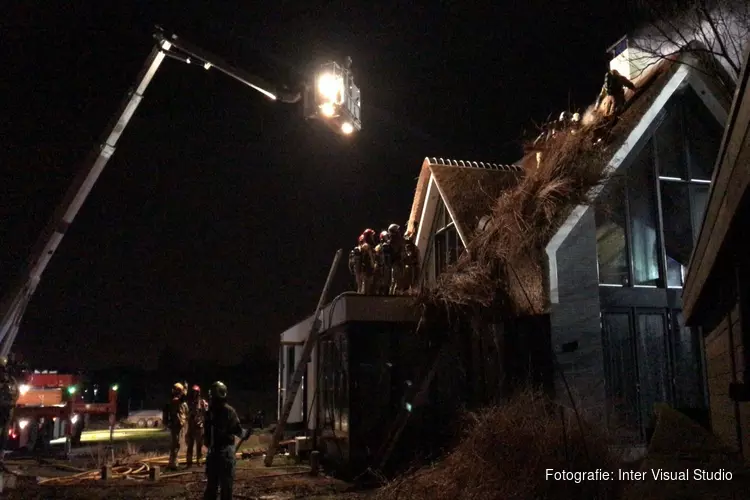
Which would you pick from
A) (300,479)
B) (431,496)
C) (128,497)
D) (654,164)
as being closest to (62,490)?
(128,497)

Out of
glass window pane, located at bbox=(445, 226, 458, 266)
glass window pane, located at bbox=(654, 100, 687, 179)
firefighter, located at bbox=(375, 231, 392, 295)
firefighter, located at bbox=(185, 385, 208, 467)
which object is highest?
glass window pane, located at bbox=(654, 100, 687, 179)

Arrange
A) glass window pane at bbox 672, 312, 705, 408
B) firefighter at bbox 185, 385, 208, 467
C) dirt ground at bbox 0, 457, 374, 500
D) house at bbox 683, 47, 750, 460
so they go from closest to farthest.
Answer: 1. house at bbox 683, 47, 750, 460
2. dirt ground at bbox 0, 457, 374, 500
3. glass window pane at bbox 672, 312, 705, 408
4. firefighter at bbox 185, 385, 208, 467

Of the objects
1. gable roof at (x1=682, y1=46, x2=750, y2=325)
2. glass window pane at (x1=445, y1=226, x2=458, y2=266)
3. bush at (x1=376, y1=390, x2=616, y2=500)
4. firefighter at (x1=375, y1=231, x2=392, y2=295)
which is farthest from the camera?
glass window pane at (x1=445, y1=226, x2=458, y2=266)

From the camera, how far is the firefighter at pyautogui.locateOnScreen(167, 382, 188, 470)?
1346 cm

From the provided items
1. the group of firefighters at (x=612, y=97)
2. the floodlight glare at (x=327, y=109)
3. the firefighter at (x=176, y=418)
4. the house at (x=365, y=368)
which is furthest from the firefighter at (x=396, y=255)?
the firefighter at (x=176, y=418)

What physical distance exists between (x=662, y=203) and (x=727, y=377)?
5.87 m

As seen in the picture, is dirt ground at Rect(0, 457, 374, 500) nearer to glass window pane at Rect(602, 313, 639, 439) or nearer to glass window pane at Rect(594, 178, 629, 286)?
glass window pane at Rect(602, 313, 639, 439)

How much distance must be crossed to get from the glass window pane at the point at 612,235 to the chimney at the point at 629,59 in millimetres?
3023

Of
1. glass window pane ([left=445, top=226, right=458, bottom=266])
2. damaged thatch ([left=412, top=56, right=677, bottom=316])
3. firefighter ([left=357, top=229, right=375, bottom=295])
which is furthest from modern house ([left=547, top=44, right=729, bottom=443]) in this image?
firefighter ([left=357, top=229, right=375, bottom=295])

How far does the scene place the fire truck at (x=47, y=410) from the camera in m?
17.5

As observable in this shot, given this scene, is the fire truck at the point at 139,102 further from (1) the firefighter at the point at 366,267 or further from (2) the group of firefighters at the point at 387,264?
(1) the firefighter at the point at 366,267

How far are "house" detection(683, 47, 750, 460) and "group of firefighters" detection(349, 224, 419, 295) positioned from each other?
7.48 metres

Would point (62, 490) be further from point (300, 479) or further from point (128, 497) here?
point (300, 479)

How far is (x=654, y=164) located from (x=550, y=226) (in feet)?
8.62
